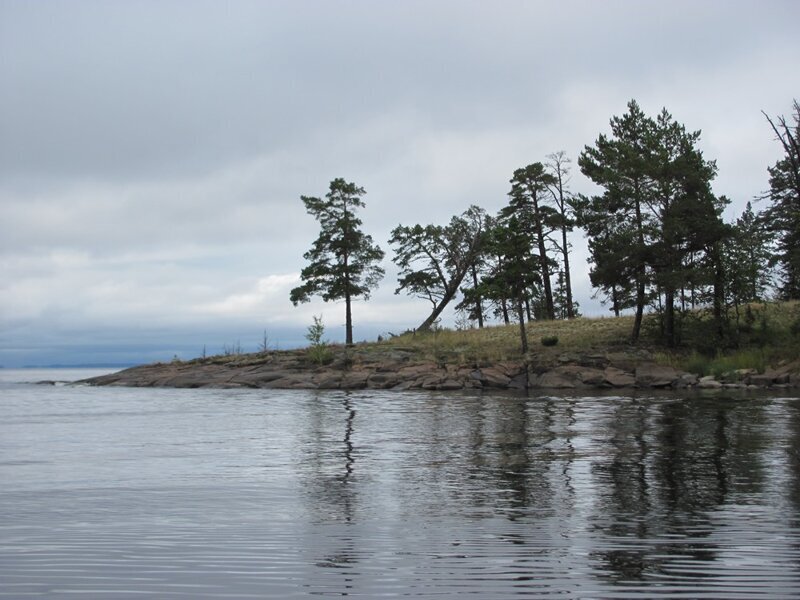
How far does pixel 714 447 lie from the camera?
49.3ft

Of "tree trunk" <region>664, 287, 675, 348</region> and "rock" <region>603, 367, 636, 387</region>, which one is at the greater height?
"tree trunk" <region>664, 287, 675, 348</region>

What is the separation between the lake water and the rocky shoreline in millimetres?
17277

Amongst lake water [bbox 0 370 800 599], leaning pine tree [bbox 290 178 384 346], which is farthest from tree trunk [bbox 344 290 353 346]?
lake water [bbox 0 370 800 599]

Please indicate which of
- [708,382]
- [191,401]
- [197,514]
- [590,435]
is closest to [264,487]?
[197,514]

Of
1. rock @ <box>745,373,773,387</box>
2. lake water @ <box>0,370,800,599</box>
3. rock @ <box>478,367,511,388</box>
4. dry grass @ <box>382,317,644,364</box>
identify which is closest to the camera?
lake water @ <box>0,370,800,599</box>

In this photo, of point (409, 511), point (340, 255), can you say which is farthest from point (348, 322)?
point (409, 511)

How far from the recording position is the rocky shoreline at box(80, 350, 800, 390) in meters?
37.3

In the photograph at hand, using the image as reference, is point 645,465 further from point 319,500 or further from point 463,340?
point 463,340

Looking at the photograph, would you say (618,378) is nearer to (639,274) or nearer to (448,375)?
(639,274)

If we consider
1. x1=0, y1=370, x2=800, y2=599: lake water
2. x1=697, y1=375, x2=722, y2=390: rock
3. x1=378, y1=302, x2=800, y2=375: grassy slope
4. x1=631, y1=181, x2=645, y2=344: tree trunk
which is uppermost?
x1=631, y1=181, x2=645, y2=344: tree trunk

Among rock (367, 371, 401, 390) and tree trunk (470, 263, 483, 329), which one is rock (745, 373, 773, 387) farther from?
tree trunk (470, 263, 483, 329)

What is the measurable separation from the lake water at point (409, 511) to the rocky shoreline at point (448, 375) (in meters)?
17.3

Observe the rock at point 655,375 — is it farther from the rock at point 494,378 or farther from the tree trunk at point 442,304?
the tree trunk at point 442,304

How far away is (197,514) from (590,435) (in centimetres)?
1123
